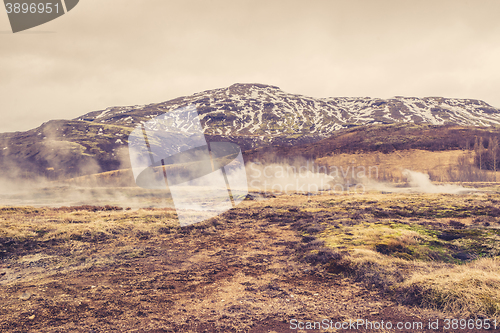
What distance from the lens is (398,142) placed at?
66438 millimetres

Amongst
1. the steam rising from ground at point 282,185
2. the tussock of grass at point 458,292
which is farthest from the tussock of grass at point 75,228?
the steam rising from ground at point 282,185

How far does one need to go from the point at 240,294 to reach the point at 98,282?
16.2 ft

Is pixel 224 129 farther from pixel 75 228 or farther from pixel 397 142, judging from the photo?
pixel 75 228

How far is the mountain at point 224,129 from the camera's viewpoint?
91.4 metres

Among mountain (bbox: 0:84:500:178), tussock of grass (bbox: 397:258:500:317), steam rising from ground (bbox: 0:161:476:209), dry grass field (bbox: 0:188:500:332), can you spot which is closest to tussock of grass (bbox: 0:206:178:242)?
dry grass field (bbox: 0:188:500:332)

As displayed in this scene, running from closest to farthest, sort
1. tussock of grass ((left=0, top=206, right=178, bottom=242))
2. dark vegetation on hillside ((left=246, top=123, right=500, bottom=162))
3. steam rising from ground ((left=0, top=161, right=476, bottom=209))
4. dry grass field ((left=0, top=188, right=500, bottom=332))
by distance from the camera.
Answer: dry grass field ((left=0, top=188, right=500, bottom=332)), tussock of grass ((left=0, top=206, right=178, bottom=242)), steam rising from ground ((left=0, top=161, right=476, bottom=209)), dark vegetation on hillside ((left=246, top=123, right=500, bottom=162))

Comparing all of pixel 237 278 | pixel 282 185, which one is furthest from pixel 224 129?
pixel 237 278

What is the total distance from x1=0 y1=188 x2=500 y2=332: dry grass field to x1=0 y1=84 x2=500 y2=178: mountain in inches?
2588

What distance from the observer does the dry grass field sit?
18.9ft

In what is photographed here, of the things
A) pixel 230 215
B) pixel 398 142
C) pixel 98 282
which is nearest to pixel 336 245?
pixel 98 282

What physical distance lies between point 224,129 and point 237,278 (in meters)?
156

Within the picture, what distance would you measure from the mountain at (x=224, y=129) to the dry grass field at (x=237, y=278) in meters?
65.7

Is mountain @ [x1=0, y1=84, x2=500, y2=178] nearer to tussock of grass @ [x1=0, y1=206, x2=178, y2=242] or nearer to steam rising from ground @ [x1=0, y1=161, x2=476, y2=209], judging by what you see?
steam rising from ground @ [x1=0, y1=161, x2=476, y2=209]

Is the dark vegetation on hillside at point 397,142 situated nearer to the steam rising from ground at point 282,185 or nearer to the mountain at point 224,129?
the steam rising from ground at point 282,185
